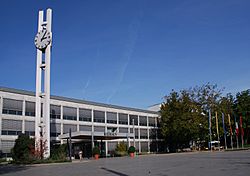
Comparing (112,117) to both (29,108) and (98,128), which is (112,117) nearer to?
(98,128)

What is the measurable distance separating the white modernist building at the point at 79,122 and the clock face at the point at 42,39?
7588mm

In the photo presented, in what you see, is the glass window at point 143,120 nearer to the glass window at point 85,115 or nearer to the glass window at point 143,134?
the glass window at point 143,134

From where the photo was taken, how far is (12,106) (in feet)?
166

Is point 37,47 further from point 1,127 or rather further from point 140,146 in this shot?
point 140,146

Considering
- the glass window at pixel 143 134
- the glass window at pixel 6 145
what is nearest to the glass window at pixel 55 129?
the glass window at pixel 6 145

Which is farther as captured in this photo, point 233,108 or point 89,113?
point 233,108

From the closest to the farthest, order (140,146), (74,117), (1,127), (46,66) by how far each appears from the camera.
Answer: (46,66), (1,127), (74,117), (140,146)

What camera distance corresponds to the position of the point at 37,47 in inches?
1695

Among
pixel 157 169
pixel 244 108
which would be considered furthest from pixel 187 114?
pixel 157 169

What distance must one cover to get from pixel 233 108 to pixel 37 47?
56699mm

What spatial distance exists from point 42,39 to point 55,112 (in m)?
18.3

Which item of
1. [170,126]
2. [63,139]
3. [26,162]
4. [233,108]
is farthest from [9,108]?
[233,108]

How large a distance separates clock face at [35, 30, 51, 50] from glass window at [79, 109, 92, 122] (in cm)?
2324

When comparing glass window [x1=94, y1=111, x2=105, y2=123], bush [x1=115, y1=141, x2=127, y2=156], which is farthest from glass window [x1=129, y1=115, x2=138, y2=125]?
bush [x1=115, y1=141, x2=127, y2=156]
